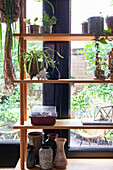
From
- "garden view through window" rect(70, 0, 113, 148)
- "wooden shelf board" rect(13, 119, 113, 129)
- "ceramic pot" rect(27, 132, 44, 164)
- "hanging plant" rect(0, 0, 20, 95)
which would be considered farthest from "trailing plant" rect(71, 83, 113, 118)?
"hanging plant" rect(0, 0, 20, 95)

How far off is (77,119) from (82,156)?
14.6 inches

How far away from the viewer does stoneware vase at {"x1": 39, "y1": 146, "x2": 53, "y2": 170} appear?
1.98 m

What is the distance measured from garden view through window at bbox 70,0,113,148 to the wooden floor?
0.55ft

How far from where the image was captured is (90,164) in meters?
2.19

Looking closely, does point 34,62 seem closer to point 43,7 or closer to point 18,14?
point 18,14

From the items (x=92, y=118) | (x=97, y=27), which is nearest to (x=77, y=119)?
(x=92, y=118)

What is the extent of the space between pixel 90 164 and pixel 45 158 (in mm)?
454

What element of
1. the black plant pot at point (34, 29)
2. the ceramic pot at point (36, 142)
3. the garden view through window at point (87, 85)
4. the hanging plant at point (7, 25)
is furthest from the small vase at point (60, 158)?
the black plant pot at point (34, 29)

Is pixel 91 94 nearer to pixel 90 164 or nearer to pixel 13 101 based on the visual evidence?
pixel 90 164

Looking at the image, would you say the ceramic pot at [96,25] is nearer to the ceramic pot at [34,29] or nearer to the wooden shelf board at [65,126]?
the ceramic pot at [34,29]

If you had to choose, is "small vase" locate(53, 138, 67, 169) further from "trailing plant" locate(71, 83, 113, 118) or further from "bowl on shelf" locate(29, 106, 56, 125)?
"trailing plant" locate(71, 83, 113, 118)

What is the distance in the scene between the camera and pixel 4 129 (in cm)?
239

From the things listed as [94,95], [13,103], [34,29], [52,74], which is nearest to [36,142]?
[13,103]

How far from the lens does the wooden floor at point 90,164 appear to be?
2.09 m
